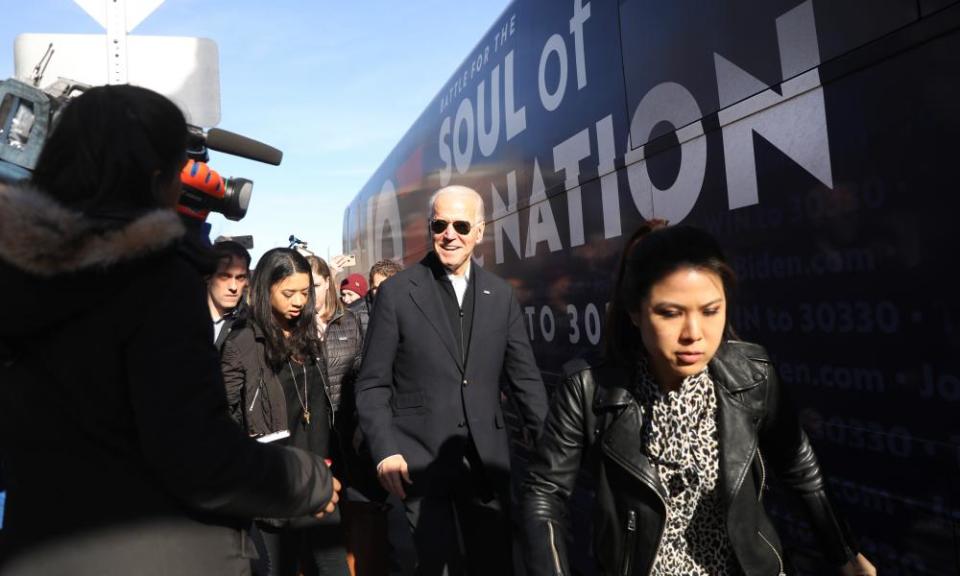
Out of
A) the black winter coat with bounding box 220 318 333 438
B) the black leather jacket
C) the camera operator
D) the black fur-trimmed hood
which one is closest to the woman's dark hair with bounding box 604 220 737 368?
the black leather jacket

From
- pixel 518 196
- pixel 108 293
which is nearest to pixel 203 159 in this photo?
pixel 108 293

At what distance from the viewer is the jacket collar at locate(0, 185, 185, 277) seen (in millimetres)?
1329

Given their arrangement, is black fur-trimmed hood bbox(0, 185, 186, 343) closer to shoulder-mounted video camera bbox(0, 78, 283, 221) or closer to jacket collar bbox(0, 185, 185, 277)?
jacket collar bbox(0, 185, 185, 277)

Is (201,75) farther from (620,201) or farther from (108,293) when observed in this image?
(108,293)

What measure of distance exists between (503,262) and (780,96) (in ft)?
9.06

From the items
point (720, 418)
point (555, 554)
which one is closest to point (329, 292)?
point (555, 554)

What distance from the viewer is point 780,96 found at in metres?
2.32

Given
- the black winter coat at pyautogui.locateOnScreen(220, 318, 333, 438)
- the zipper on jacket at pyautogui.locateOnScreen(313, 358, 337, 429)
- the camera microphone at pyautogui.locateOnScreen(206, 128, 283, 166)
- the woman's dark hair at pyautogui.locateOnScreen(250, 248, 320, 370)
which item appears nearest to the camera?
the camera microphone at pyautogui.locateOnScreen(206, 128, 283, 166)

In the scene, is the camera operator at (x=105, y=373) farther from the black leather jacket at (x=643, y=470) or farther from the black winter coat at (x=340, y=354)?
the black winter coat at (x=340, y=354)

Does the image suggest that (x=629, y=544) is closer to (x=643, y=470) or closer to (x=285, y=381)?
(x=643, y=470)

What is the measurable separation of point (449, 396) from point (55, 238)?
1786 mm

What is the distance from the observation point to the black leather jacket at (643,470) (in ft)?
5.57

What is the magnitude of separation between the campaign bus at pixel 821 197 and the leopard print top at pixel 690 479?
52 centimetres

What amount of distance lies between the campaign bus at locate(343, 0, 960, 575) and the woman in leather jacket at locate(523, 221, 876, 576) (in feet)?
0.99
